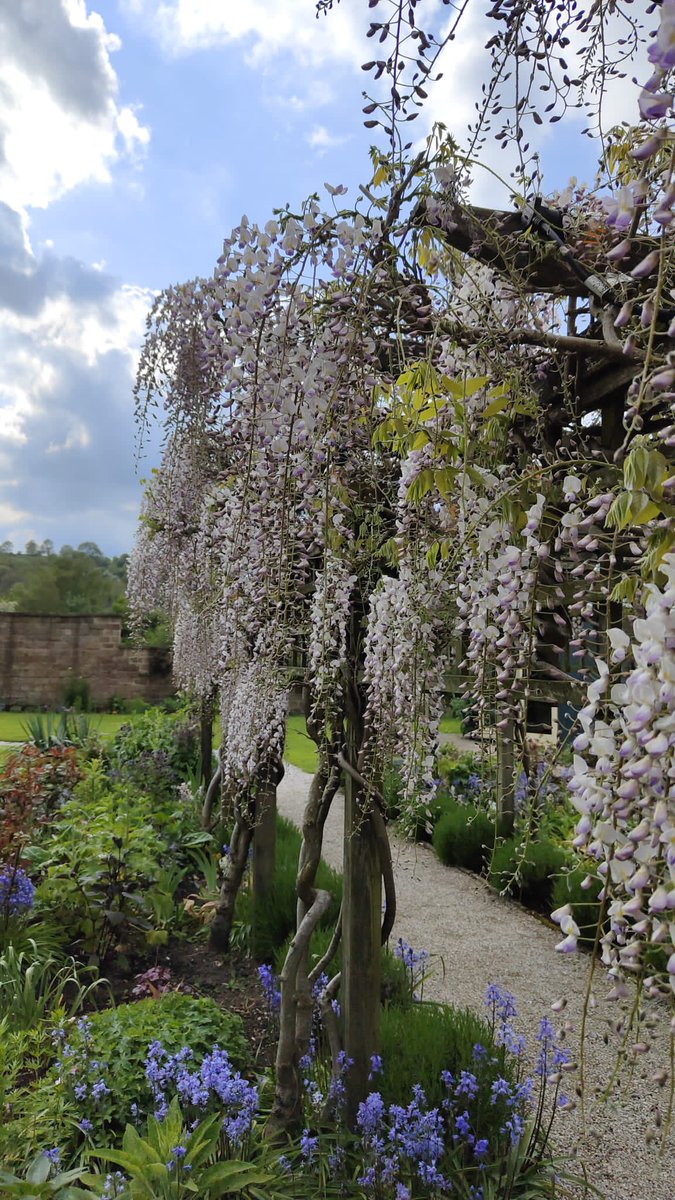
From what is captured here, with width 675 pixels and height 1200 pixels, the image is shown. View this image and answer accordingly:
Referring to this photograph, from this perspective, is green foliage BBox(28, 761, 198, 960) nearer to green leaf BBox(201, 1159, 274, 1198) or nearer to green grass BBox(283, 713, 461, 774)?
green leaf BBox(201, 1159, 274, 1198)

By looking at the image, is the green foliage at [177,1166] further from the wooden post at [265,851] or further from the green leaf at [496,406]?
the wooden post at [265,851]

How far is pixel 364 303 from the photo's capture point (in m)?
1.34

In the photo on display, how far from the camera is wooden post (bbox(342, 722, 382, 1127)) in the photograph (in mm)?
2160

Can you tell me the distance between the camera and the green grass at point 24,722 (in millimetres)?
10633

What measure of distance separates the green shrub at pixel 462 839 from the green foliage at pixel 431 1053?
111 inches

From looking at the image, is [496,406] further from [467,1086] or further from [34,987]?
[34,987]

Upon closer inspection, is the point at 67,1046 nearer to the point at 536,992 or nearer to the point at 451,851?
the point at 536,992

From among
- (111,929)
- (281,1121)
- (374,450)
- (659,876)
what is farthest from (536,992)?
(659,876)

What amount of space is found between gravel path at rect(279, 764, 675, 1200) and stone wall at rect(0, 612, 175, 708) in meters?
8.42

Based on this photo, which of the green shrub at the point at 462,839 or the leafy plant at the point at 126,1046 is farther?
the green shrub at the point at 462,839

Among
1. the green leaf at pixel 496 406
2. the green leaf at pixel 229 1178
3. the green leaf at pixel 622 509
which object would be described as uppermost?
the green leaf at pixel 496 406

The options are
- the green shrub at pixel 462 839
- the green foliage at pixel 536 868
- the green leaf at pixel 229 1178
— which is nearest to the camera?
the green leaf at pixel 229 1178

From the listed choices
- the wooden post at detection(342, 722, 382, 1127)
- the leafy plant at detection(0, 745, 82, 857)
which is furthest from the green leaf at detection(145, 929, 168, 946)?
the wooden post at detection(342, 722, 382, 1127)

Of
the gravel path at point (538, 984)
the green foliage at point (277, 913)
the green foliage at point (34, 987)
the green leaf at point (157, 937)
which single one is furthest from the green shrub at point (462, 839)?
the green foliage at point (34, 987)
